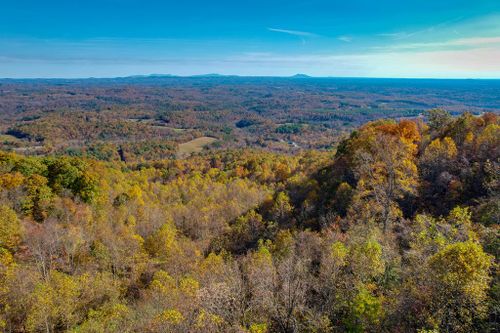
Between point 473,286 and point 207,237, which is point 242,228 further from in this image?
point 473,286

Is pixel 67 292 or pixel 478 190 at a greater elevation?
pixel 478 190

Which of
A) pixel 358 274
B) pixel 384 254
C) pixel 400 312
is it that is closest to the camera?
pixel 400 312

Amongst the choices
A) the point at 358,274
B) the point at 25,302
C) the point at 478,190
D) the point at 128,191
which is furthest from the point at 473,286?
the point at 128,191

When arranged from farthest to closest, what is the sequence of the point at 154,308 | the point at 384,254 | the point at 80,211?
the point at 80,211
the point at 154,308
the point at 384,254

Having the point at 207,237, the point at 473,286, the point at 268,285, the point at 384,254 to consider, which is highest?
the point at 473,286

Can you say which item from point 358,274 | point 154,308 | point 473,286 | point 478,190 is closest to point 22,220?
point 154,308

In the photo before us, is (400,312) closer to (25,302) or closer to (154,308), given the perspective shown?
(154,308)

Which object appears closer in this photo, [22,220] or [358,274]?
[358,274]
